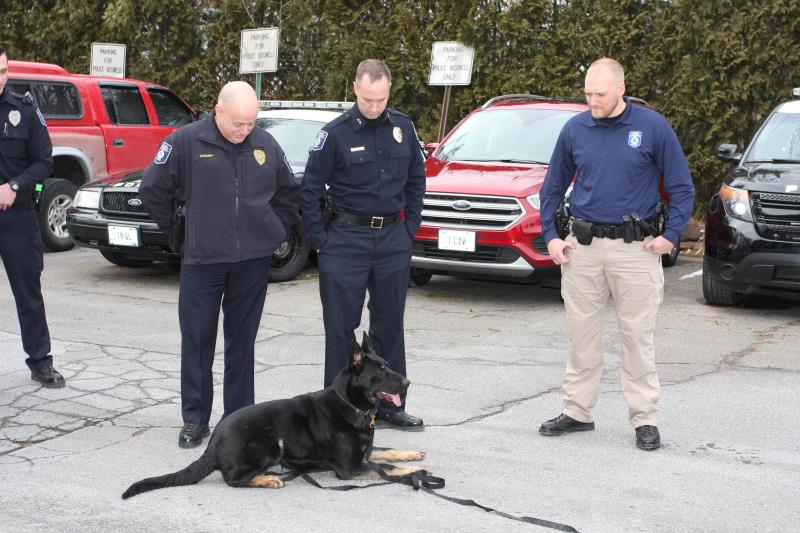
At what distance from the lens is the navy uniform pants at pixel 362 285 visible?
18.3 feet

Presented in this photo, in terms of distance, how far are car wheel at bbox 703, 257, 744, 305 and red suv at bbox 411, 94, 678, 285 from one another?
4.35 ft

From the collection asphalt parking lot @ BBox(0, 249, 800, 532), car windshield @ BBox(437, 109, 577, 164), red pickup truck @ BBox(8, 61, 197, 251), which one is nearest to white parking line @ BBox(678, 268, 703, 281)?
asphalt parking lot @ BBox(0, 249, 800, 532)

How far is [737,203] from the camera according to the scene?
888 centimetres

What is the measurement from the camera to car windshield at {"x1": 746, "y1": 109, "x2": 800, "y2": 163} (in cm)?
922

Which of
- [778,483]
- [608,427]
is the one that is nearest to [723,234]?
[608,427]

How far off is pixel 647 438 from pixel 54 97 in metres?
9.16

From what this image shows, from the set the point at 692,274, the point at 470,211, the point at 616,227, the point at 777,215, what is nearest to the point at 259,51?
the point at 470,211

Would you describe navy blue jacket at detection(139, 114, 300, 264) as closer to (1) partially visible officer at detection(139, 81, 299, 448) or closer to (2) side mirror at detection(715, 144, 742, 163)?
(1) partially visible officer at detection(139, 81, 299, 448)

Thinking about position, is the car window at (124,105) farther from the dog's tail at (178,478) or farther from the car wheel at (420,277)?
the dog's tail at (178,478)

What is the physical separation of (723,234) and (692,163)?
5.10 metres

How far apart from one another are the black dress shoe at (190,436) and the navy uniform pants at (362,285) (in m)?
0.71

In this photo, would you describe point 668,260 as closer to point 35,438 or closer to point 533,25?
point 533,25

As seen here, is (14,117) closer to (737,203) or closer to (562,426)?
(562,426)

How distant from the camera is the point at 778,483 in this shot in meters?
4.92
